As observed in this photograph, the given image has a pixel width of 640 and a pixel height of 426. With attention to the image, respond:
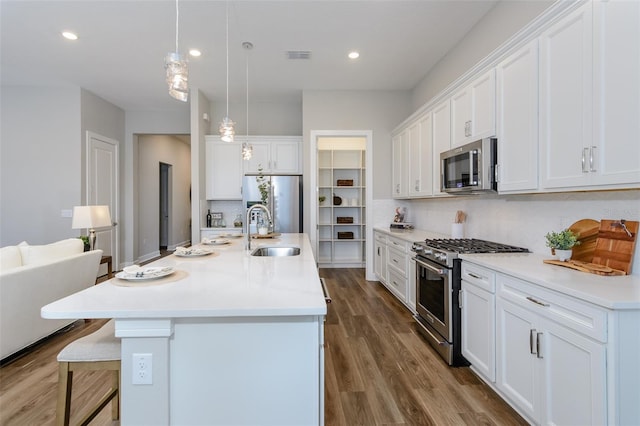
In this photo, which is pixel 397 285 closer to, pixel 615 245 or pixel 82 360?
pixel 615 245

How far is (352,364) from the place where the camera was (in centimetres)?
252

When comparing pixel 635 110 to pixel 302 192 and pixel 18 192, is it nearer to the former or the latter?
pixel 302 192

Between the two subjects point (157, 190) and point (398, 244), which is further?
point (157, 190)

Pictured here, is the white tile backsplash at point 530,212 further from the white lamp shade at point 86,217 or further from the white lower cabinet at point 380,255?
the white lamp shade at point 86,217

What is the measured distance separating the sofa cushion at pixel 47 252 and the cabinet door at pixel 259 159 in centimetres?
288

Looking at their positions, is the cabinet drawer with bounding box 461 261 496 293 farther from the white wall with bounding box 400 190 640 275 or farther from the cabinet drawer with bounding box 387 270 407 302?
the cabinet drawer with bounding box 387 270 407 302

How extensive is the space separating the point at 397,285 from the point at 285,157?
290cm

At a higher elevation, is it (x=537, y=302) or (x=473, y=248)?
(x=473, y=248)

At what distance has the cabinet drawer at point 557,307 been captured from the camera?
1323 millimetres

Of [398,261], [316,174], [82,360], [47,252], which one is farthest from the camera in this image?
[316,174]

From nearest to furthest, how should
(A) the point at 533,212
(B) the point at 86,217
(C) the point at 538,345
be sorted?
(C) the point at 538,345, (A) the point at 533,212, (B) the point at 86,217

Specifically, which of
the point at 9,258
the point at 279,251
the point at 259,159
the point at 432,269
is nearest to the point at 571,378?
the point at 432,269

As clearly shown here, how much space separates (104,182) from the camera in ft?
18.4

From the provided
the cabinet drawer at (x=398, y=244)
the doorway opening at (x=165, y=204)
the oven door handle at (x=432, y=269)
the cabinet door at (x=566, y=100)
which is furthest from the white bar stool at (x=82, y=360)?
Answer: the doorway opening at (x=165, y=204)
